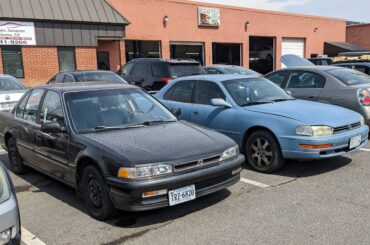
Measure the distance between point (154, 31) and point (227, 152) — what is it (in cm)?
1758

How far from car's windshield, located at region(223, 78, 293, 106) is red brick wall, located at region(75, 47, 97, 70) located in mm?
11763

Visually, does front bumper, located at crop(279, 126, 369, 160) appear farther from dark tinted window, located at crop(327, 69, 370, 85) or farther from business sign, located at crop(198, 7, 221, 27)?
business sign, located at crop(198, 7, 221, 27)

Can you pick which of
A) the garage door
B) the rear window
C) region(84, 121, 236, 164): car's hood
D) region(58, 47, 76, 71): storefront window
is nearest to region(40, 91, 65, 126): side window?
region(84, 121, 236, 164): car's hood

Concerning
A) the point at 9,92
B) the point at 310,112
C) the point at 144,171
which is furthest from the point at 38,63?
the point at 144,171

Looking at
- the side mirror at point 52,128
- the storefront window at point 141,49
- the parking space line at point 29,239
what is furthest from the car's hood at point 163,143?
the storefront window at point 141,49

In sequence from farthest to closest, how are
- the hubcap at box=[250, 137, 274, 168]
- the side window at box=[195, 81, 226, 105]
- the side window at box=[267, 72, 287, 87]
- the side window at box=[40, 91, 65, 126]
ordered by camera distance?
the side window at box=[267, 72, 287, 87] < the side window at box=[195, 81, 226, 105] < the hubcap at box=[250, 137, 274, 168] < the side window at box=[40, 91, 65, 126]

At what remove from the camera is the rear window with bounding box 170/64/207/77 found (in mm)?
11971

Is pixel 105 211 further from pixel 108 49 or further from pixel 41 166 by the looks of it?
pixel 108 49

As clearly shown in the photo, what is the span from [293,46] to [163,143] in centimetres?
2692

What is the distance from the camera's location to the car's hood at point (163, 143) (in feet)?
13.6

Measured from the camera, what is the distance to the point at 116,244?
3844 millimetres

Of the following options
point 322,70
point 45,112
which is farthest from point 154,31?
point 45,112

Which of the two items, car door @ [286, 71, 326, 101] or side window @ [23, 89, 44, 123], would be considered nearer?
side window @ [23, 89, 44, 123]

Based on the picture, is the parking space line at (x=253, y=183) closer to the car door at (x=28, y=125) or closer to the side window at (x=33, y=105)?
the car door at (x=28, y=125)
